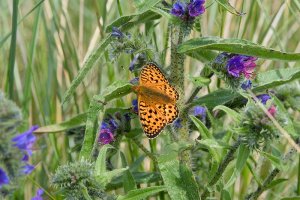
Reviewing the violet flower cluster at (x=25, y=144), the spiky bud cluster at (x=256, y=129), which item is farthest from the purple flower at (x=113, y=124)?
the violet flower cluster at (x=25, y=144)

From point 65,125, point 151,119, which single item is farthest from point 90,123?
point 65,125

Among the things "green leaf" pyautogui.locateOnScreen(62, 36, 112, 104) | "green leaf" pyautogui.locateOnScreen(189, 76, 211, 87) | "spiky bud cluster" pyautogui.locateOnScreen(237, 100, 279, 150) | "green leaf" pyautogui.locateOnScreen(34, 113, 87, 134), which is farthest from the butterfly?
"green leaf" pyautogui.locateOnScreen(34, 113, 87, 134)

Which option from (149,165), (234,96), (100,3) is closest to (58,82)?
(100,3)

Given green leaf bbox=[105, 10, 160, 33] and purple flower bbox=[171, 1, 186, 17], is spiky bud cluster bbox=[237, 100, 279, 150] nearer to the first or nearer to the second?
purple flower bbox=[171, 1, 186, 17]

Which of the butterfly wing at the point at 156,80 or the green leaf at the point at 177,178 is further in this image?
the butterfly wing at the point at 156,80

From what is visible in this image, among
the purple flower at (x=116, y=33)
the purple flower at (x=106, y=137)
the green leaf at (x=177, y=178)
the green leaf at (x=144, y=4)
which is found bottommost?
the green leaf at (x=177, y=178)

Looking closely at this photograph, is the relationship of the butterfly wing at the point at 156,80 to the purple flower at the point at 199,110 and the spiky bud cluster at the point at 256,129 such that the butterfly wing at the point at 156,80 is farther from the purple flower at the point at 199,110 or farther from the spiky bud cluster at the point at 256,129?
the spiky bud cluster at the point at 256,129
